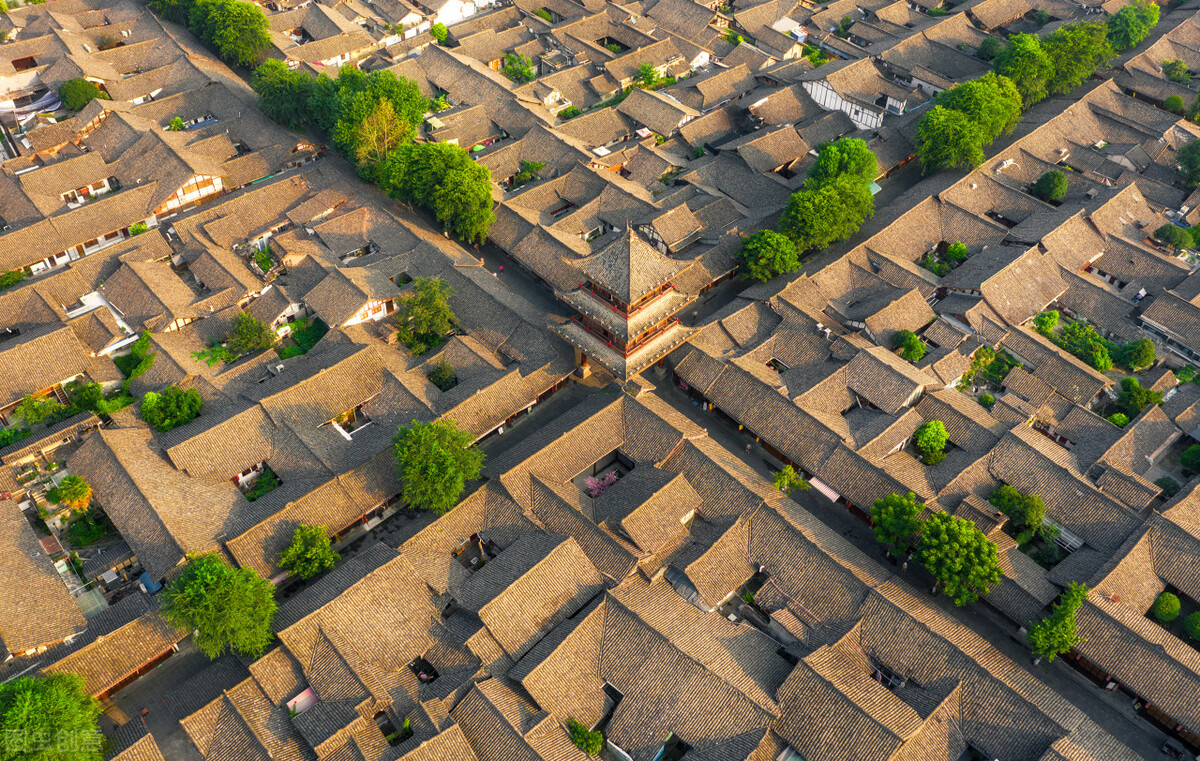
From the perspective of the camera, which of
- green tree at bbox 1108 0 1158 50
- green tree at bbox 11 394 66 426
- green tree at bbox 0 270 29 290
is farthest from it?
green tree at bbox 1108 0 1158 50

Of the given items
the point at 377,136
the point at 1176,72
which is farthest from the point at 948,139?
the point at 377,136

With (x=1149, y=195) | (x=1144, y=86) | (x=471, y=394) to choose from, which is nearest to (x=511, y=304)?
(x=471, y=394)

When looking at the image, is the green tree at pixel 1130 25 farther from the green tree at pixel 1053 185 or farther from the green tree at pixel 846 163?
the green tree at pixel 846 163

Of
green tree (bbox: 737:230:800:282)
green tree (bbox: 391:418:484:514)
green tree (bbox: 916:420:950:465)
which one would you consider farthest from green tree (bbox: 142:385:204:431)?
green tree (bbox: 916:420:950:465)

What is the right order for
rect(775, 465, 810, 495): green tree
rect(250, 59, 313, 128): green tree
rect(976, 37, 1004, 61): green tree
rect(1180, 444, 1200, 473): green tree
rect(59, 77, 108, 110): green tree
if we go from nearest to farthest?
rect(775, 465, 810, 495): green tree < rect(1180, 444, 1200, 473): green tree < rect(250, 59, 313, 128): green tree < rect(59, 77, 108, 110): green tree < rect(976, 37, 1004, 61): green tree

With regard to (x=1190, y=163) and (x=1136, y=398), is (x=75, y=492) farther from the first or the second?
(x=1190, y=163)

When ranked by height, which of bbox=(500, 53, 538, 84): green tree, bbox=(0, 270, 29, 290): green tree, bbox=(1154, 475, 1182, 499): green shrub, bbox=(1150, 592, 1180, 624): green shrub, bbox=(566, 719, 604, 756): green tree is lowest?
bbox=(566, 719, 604, 756): green tree

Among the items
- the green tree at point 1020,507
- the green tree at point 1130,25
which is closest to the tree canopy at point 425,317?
the green tree at point 1020,507

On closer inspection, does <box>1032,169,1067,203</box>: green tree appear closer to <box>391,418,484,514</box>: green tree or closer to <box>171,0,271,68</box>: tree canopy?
<box>391,418,484,514</box>: green tree
